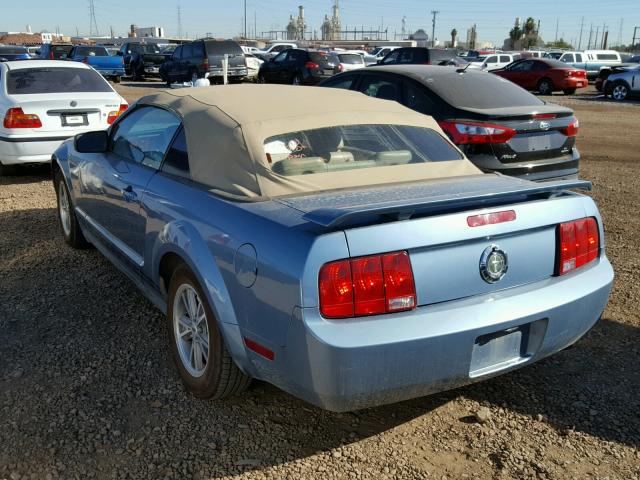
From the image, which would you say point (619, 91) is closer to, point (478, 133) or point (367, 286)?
point (478, 133)

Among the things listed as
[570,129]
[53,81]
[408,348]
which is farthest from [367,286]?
[53,81]

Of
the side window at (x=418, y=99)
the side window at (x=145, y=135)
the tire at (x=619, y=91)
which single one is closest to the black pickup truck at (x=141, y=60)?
the tire at (x=619, y=91)

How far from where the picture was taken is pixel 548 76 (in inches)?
986

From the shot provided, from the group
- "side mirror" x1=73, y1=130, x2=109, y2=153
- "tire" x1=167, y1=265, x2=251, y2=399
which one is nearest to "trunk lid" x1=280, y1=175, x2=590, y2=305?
"tire" x1=167, y1=265, x2=251, y2=399

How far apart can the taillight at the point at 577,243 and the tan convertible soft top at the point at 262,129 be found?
2.71 ft

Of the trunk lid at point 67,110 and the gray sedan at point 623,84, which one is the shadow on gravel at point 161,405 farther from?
the gray sedan at point 623,84

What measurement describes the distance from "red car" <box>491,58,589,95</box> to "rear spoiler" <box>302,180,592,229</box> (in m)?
24.1

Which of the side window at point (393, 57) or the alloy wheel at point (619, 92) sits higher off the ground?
the side window at point (393, 57)

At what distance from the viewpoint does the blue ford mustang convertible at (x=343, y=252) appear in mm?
2525

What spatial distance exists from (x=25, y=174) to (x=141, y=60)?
75.3 ft

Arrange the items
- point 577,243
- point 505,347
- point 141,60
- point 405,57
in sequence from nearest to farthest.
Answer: point 505,347 → point 577,243 → point 405,57 → point 141,60

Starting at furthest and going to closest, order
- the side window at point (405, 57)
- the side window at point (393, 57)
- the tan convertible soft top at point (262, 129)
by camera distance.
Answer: the side window at point (393, 57)
the side window at point (405, 57)
the tan convertible soft top at point (262, 129)

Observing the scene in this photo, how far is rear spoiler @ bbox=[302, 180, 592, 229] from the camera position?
2.52m

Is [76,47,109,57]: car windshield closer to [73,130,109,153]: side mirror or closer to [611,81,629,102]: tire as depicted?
[611,81,629,102]: tire
